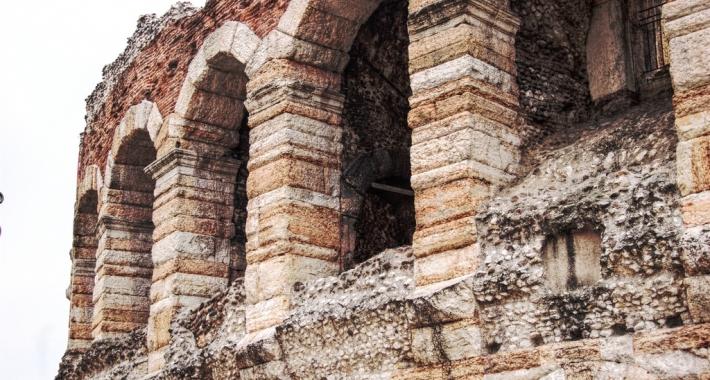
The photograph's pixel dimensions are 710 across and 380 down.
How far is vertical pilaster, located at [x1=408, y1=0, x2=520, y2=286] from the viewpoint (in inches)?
268

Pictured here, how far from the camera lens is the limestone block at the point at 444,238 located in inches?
263

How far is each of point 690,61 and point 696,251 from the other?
1.12 meters

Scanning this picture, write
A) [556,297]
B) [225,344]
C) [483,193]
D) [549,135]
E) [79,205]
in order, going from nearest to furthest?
[556,297] < [483,193] < [549,135] < [225,344] < [79,205]

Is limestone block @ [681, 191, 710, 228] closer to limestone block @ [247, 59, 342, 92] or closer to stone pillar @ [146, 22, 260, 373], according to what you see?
limestone block @ [247, 59, 342, 92]

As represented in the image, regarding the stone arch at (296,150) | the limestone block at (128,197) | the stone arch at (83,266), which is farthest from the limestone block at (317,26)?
the stone arch at (83,266)

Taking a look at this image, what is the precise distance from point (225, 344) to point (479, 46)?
10.8ft

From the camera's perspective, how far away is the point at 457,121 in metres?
6.96

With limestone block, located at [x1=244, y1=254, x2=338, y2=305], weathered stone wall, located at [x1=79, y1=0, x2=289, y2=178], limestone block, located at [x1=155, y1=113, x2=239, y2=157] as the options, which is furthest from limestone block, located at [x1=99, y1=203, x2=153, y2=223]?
limestone block, located at [x1=244, y1=254, x2=338, y2=305]

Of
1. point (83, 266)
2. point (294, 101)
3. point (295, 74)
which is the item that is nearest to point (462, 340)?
point (294, 101)

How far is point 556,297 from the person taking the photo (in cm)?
609

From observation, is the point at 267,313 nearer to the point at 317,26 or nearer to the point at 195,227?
the point at 195,227

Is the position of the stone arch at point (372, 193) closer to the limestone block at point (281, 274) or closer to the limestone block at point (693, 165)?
the limestone block at point (281, 274)

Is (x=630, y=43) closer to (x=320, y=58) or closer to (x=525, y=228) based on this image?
(x=320, y=58)

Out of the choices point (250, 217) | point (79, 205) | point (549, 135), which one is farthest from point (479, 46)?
point (79, 205)
